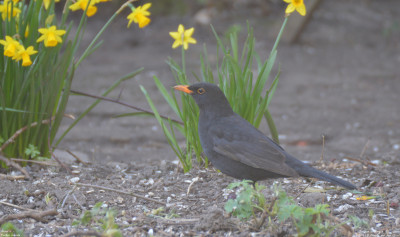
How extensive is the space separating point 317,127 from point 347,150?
27.0 inches

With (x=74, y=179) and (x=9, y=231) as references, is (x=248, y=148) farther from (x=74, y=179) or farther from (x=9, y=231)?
(x=9, y=231)

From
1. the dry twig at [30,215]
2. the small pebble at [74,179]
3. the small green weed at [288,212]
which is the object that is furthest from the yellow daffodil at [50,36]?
the small green weed at [288,212]

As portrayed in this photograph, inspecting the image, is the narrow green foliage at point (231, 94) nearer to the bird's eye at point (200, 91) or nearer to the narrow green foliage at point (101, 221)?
the bird's eye at point (200, 91)

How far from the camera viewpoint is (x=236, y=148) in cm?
282

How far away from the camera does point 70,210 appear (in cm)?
272

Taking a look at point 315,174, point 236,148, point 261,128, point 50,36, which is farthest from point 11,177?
point 261,128

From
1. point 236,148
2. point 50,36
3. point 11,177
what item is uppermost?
point 50,36

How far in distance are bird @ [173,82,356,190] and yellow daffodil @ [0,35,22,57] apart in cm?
89

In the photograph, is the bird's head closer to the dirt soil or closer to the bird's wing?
the bird's wing

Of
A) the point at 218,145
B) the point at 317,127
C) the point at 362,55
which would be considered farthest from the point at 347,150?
the point at 362,55

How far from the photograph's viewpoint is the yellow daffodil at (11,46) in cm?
287

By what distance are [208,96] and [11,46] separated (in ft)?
3.45

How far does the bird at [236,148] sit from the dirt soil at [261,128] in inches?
6.0

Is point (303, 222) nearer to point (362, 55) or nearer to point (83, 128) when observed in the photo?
point (83, 128)
